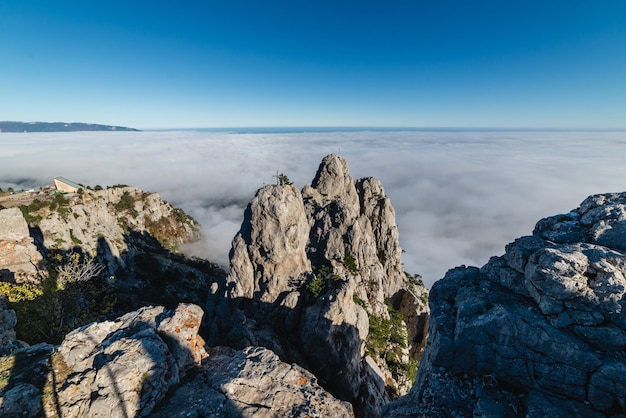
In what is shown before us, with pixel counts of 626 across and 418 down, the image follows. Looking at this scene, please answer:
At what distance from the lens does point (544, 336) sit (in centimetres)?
1280

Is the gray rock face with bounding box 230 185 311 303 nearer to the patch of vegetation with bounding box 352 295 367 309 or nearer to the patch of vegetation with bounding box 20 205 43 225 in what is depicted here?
the patch of vegetation with bounding box 352 295 367 309

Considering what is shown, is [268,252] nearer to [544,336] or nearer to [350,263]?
[350,263]

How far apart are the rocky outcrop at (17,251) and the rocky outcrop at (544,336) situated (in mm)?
55673

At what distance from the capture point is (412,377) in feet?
139

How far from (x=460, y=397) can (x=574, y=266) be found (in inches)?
342

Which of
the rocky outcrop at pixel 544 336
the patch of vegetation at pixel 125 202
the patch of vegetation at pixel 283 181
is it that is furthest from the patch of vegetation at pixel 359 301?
the patch of vegetation at pixel 125 202

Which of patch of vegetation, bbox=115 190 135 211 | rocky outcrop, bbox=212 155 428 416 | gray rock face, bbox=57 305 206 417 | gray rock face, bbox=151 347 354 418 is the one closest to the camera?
gray rock face, bbox=57 305 206 417

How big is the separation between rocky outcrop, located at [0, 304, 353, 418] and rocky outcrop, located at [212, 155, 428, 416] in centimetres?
1594

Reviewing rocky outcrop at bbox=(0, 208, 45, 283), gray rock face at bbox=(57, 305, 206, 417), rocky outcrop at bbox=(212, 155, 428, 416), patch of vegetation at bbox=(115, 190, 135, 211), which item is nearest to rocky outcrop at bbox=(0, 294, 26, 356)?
gray rock face at bbox=(57, 305, 206, 417)

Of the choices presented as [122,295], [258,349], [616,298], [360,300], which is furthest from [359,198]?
[122,295]

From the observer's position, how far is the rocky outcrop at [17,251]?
1619 inches

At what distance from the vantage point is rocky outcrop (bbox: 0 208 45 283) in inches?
1619

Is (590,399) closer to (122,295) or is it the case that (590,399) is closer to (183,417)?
(183,417)

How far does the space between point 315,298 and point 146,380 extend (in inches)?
1068
